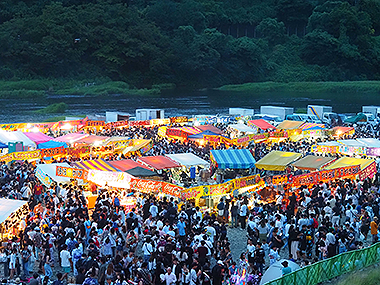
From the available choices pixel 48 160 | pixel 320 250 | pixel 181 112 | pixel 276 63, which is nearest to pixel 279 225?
pixel 320 250

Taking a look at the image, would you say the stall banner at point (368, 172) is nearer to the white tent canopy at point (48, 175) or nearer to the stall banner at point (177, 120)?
the white tent canopy at point (48, 175)

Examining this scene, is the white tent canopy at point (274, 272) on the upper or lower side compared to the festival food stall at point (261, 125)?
lower

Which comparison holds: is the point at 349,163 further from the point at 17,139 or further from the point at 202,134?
the point at 17,139

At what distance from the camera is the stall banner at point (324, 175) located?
17891mm

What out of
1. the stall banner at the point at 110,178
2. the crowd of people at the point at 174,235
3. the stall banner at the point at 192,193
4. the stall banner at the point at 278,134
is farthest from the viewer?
the stall banner at the point at 278,134

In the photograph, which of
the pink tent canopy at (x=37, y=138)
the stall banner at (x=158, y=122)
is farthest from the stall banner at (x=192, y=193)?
the stall banner at (x=158, y=122)

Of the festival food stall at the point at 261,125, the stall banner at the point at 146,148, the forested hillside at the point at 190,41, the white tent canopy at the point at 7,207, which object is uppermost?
the forested hillside at the point at 190,41

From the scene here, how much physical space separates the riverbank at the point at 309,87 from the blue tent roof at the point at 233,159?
65.3m

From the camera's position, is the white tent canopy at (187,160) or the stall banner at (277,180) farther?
the white tent canopy at (187,160)

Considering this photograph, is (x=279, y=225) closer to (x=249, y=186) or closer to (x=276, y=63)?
(x=249, y=186)

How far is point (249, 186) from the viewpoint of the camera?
1720 cm

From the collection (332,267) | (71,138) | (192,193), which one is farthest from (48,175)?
(332,267)

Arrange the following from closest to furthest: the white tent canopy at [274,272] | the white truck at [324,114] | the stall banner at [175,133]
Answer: the white tent canopy at [274,272], the stall banner at [175,133], the white truck at [324,114]

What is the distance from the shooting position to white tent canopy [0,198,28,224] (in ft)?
44.1
